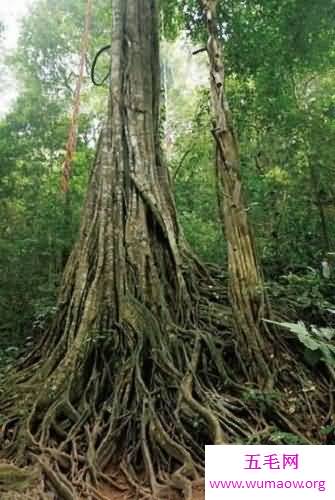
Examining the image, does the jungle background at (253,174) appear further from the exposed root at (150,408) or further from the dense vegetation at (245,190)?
the exposed root at (150,408)

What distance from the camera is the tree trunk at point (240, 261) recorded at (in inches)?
103

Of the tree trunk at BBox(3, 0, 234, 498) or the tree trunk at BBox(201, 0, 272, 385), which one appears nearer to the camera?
the tree trunk at BBox(3, 0, 234, 498)

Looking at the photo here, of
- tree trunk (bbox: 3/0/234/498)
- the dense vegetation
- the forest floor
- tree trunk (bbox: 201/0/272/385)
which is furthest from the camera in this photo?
the dense vegetation

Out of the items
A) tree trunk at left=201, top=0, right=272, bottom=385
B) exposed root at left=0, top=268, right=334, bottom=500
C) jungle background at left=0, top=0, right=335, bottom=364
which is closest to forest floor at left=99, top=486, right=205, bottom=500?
exposed root at left=0, top=268, right=334, bottom=500

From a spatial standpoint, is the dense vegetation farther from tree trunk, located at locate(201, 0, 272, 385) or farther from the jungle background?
tree trunk, located at locate(201, 0, 272, 385)

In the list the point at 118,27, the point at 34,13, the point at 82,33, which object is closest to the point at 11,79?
the point at 34,13

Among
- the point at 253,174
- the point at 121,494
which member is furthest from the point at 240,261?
the point at 253,174

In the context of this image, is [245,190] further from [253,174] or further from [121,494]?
[121,494]

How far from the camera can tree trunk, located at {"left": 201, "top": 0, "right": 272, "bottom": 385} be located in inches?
103

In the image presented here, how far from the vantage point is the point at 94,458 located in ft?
7.31

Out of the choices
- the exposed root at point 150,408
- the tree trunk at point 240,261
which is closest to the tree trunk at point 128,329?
the exposed root at point 150,408

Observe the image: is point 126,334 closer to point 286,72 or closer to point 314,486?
point 314,486

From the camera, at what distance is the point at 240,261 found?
8.61 ft

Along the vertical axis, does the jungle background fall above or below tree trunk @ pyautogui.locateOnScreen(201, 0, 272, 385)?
above
